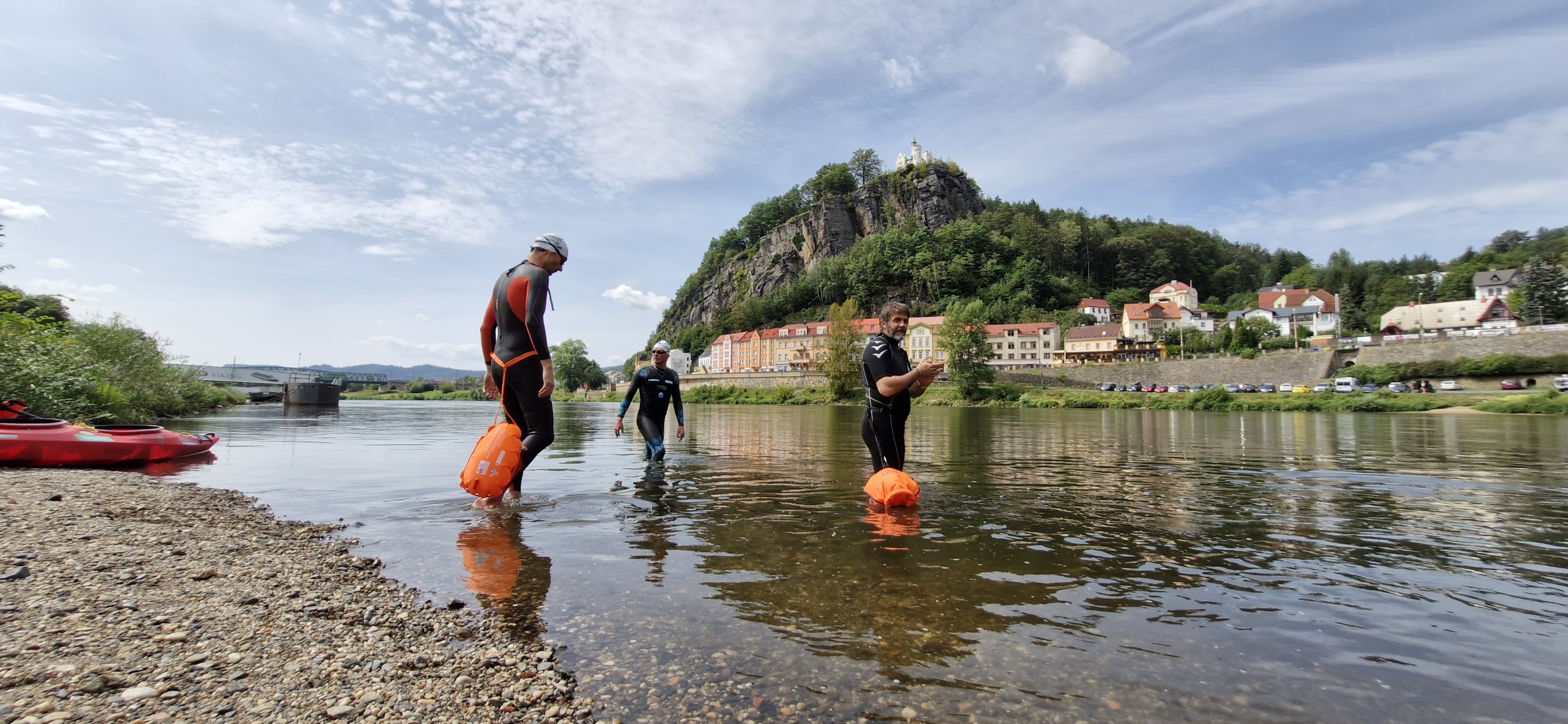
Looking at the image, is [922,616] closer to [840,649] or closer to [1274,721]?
[840,649]

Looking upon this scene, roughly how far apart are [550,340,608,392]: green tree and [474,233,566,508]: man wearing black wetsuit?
415ft

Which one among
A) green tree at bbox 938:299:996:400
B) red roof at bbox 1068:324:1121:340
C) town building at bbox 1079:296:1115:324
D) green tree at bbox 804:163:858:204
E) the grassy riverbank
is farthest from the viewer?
green tree at bbox 804:163:858:204

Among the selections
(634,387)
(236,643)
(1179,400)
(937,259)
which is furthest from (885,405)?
(937,259)

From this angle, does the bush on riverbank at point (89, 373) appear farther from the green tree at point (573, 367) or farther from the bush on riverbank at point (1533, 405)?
the green tree at point (573, 367)

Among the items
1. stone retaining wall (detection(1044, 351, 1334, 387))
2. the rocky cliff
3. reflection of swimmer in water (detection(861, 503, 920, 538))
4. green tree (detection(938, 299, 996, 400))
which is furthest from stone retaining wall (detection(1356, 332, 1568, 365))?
the rocky cliff

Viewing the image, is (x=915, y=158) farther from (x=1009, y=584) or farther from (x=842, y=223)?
(x=1009, y=584)

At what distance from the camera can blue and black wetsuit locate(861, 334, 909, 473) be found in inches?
305

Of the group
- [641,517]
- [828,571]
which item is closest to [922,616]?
[828,571]

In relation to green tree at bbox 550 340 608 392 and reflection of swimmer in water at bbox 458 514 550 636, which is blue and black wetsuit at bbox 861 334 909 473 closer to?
reflection of swimmer in water at bbox 458 514 550 636

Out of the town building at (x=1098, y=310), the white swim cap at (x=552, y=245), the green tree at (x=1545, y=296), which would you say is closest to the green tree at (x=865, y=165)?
the town building at (x=1098, y=310)

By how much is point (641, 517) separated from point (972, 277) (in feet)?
425

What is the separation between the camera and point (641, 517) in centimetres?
727

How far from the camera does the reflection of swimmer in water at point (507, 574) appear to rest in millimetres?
4027

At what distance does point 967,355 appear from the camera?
240ft
